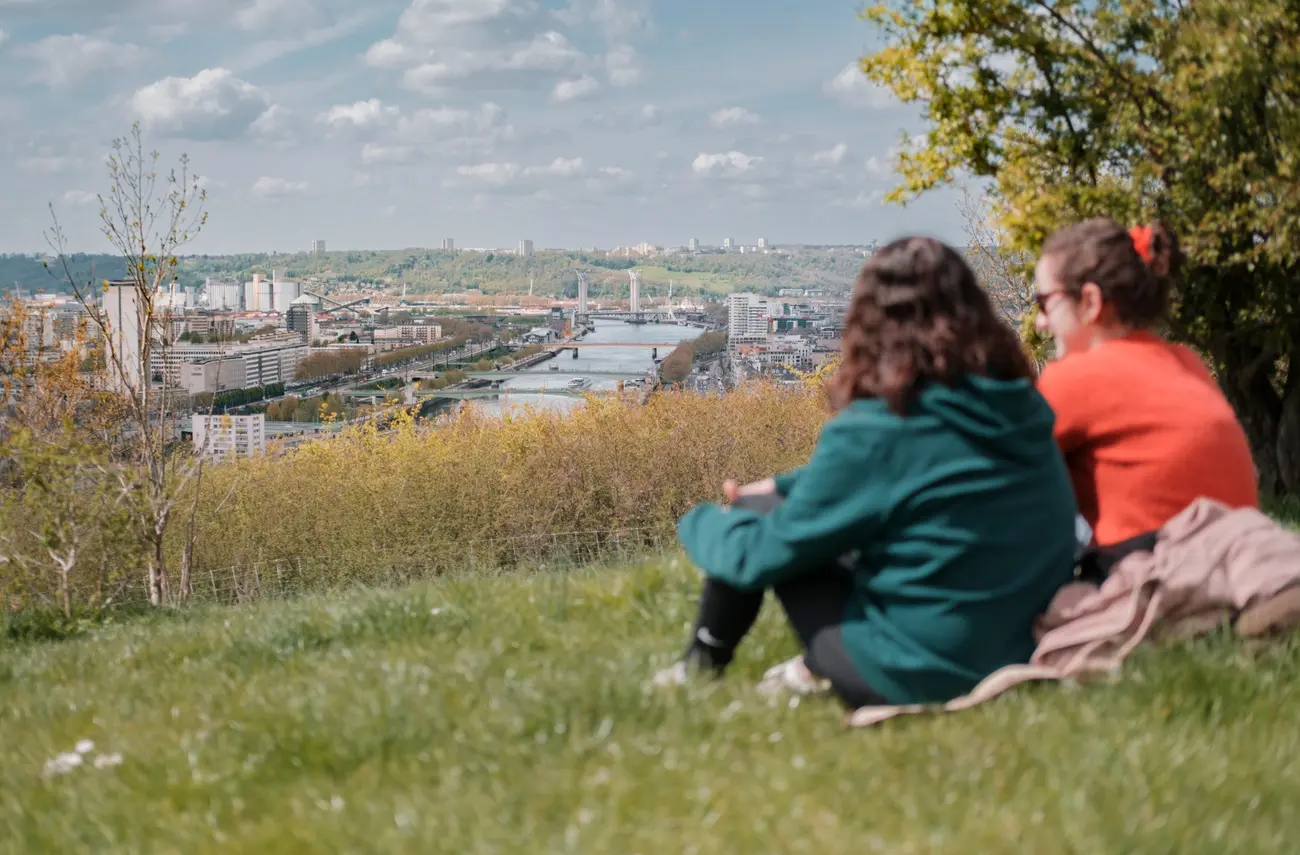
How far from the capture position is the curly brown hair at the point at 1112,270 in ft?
13.5

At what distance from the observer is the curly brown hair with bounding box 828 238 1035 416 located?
3.23 m

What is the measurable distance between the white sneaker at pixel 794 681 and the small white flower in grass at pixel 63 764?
2222 millimetres

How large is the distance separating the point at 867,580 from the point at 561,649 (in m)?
1.46

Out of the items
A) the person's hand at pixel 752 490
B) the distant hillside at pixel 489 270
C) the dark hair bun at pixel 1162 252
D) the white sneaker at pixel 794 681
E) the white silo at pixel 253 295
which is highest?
the distant hillside at pixel 489 270

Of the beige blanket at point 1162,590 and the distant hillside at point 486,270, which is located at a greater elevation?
the distant hillside at point 486,270

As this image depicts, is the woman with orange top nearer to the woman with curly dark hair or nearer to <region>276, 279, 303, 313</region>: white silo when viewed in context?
the woman with curly dark hair

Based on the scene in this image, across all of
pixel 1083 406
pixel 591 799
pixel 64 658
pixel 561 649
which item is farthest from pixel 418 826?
pixel 64 658

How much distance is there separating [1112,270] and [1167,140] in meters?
6.41

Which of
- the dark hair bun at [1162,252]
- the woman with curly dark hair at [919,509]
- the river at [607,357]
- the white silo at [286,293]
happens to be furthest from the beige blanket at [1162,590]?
the white silo at [286,293]

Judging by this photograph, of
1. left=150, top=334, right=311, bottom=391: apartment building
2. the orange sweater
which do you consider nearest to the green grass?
the orange sweater

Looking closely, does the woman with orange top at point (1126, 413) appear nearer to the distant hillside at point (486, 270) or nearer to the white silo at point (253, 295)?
the distant hillside at point (486, 270)

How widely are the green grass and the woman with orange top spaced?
0.52 metres

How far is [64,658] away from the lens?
6.18m

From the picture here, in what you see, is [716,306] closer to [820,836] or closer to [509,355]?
[509,355]
